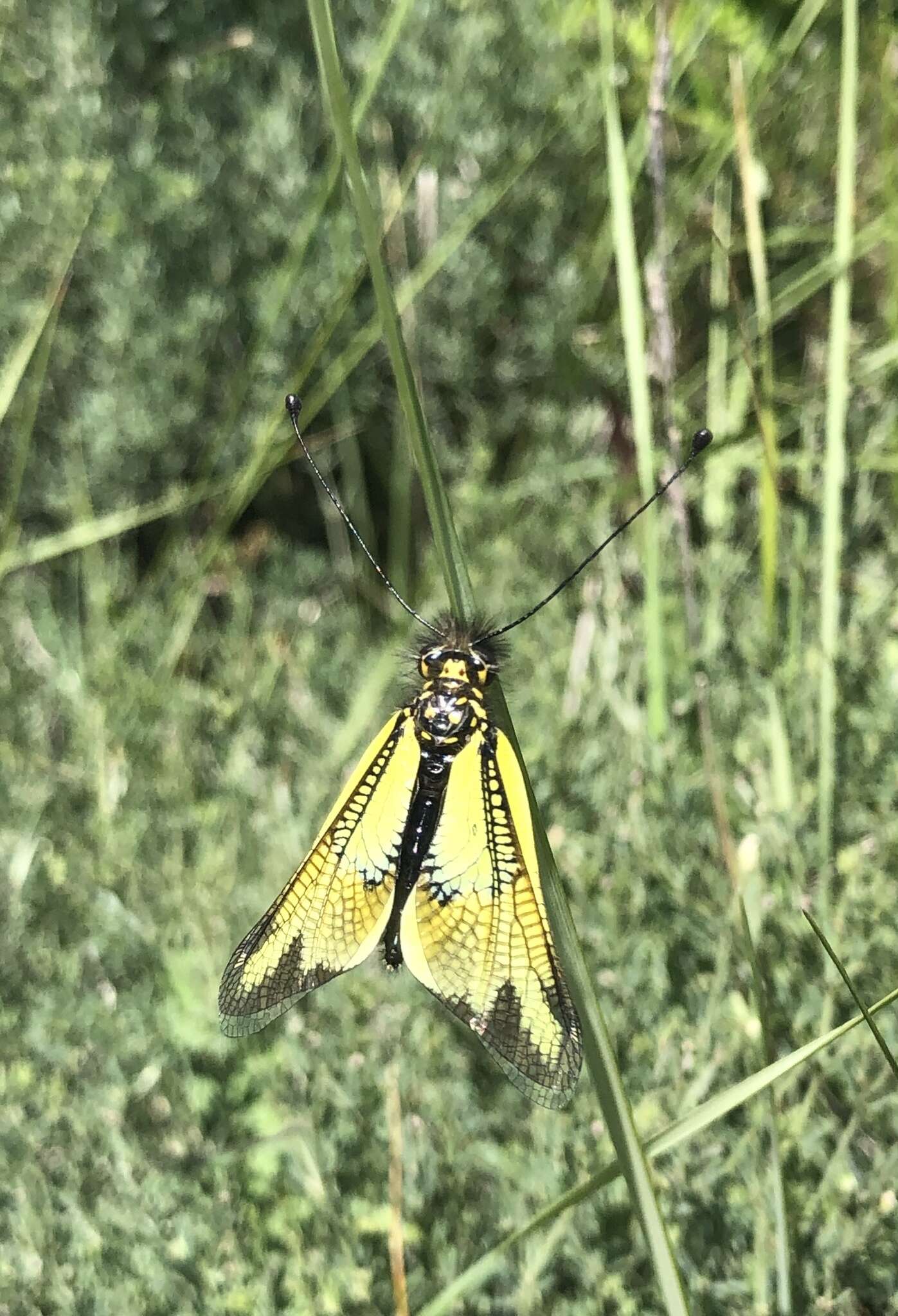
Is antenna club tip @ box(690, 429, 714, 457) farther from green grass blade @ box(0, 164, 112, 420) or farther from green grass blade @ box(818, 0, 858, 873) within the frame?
green grass blade @ box(0, 164, 112, 420)

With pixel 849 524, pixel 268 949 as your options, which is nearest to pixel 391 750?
pixel 268 949

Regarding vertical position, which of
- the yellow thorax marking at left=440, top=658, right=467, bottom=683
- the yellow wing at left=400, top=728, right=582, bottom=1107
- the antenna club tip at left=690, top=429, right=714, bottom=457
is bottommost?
the yellow wing at left=400, top=728, right=582, bottom=1107

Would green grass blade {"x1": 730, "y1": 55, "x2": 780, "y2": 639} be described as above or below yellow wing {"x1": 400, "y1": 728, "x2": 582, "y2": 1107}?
above

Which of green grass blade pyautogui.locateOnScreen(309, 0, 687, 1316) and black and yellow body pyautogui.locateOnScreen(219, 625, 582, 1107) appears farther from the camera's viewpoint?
black and yellow body pyautogui.locateOnScreen(219, 625, 582, 1107)

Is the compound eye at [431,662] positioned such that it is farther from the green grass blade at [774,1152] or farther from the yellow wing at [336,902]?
the green grass blade at [774,1152]

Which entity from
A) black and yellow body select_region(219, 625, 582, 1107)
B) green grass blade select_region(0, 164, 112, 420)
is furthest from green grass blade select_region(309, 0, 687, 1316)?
green grass blade select_region(0, 164, 112, 420)

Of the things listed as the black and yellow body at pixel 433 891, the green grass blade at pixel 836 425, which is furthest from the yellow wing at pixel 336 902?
the green grass blade at pixel 836 425

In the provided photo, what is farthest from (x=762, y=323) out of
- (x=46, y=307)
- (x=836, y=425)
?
(x=46, y=307)

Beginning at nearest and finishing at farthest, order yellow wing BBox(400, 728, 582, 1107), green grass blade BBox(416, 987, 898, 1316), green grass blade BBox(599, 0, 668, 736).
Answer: green grass blade BBox(416, 987, 898, 1316) → yellow wing BBox(400, 728, 582, 1107) → green grass blade BBox(599, 0, 668, 736)
